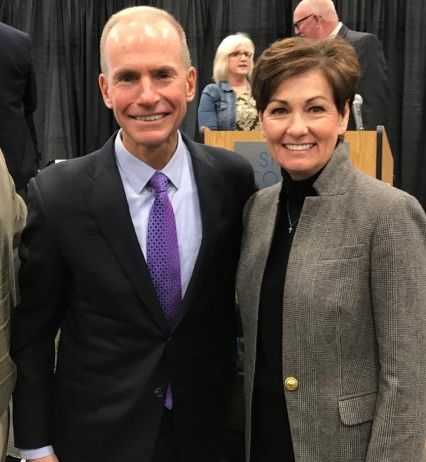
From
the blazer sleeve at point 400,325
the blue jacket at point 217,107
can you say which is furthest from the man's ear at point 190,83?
the blue jacket at point 217,107

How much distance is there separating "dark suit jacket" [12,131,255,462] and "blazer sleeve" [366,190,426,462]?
1.28 ft

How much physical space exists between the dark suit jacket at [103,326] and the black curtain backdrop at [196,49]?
3.76 m

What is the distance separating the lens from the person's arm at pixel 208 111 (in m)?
3.54

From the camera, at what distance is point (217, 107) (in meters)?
3.59

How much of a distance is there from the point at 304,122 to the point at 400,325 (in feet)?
1.41

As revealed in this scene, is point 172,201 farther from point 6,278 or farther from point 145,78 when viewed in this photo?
point 6,278

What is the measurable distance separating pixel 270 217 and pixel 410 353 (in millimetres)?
397

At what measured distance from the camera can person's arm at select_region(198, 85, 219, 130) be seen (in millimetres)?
3545

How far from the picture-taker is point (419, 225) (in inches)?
45.1

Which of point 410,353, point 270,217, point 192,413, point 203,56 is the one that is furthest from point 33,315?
point 203,56

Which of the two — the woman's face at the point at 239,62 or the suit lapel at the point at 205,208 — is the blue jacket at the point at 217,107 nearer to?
the woman's face at the point at 239,62

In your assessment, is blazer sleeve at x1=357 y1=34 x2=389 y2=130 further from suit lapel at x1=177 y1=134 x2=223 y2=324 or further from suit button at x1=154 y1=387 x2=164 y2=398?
suit button at x1=154 y1=387 x2=164 y2=398

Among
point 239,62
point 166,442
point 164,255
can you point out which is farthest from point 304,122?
point 239,62

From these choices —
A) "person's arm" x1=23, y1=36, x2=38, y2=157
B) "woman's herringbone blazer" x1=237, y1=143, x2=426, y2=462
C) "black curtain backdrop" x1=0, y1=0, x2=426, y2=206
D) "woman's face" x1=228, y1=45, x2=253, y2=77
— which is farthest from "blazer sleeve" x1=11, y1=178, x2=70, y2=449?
"black curtain backdrop" x1=0, y1=0, x2=426, y2=206
